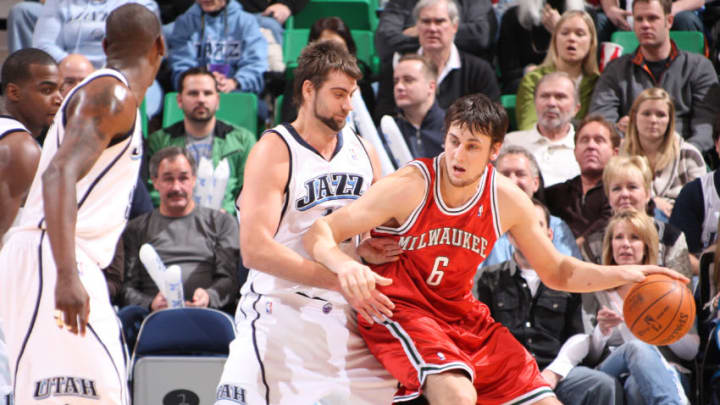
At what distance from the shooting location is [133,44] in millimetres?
3504

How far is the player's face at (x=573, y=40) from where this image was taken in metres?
7.40

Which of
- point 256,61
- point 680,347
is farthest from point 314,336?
point 256,61

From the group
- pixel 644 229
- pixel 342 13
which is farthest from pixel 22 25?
pixel 644 229

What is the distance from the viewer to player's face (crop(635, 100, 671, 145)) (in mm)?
6438

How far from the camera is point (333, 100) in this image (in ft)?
12.2

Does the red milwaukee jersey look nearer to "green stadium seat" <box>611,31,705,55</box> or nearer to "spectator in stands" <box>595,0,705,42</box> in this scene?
"green stadium seat" <box>611,31,705,55</box>

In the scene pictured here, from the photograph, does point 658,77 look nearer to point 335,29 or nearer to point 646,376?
point 335,29

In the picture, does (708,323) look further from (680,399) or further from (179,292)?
(179,292)

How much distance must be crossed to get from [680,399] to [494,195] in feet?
6.55

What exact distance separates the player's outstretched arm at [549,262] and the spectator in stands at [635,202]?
6.83 ft

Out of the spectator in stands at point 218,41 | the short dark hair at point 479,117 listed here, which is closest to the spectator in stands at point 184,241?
the spectator in stands at point 218,41

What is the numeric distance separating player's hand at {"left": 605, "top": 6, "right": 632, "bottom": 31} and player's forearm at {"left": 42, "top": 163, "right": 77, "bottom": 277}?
21.9ft

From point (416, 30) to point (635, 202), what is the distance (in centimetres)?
295

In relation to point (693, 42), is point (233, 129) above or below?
below
